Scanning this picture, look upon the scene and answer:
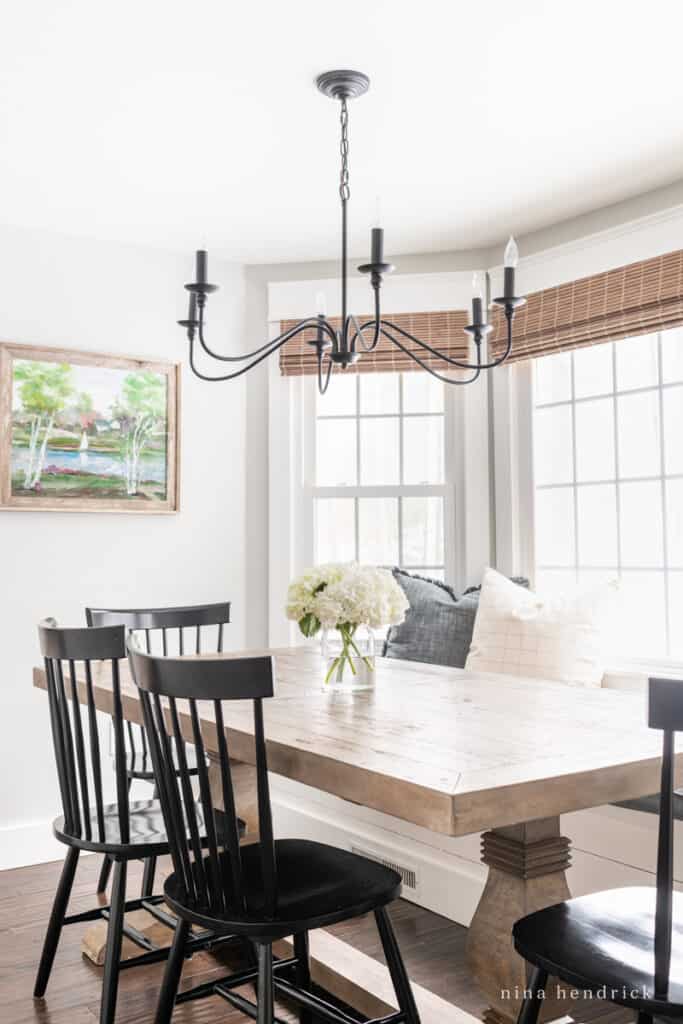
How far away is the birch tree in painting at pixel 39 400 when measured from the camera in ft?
12.2

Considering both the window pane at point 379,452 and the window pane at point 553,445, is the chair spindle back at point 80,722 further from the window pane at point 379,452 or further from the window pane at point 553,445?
the window pane at point 553,445

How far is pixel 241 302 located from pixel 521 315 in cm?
134

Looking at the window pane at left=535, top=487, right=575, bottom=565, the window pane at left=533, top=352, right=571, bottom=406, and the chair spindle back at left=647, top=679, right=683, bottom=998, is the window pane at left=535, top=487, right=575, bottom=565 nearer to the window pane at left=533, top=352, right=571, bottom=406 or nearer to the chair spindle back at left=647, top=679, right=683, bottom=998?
the window pane at left=533, top=352, right=571, bottom=406

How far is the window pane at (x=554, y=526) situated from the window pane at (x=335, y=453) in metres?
0.90

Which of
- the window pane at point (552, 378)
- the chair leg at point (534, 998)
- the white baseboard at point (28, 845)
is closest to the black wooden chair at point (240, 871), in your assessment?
the chair leg at point (534, 998)

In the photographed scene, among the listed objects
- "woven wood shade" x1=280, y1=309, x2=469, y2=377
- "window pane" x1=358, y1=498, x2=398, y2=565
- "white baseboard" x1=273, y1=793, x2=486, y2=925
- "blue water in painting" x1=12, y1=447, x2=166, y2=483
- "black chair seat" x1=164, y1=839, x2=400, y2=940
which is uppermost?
"woven wood shade" x1=280, y1=309, x2=469, y2=377

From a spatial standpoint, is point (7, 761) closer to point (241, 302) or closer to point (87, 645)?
point (87, 645)

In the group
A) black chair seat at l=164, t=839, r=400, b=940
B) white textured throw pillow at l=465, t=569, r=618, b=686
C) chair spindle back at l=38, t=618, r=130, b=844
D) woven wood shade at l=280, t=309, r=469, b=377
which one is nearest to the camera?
black chair seat at l=164, t=839, r=400, b=940

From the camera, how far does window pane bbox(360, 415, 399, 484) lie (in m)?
4.21

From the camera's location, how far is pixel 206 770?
159 cm

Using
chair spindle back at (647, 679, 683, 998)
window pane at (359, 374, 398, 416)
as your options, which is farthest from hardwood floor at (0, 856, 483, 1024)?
window pane at (359, 374, 398, 416)

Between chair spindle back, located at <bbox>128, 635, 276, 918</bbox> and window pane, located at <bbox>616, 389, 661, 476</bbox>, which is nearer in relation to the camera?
chair spindle back, located at <bbox>128, 635, 276, 918</bbox>

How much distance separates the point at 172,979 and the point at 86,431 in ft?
8.43

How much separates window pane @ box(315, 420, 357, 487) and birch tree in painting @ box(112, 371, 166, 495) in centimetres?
75
